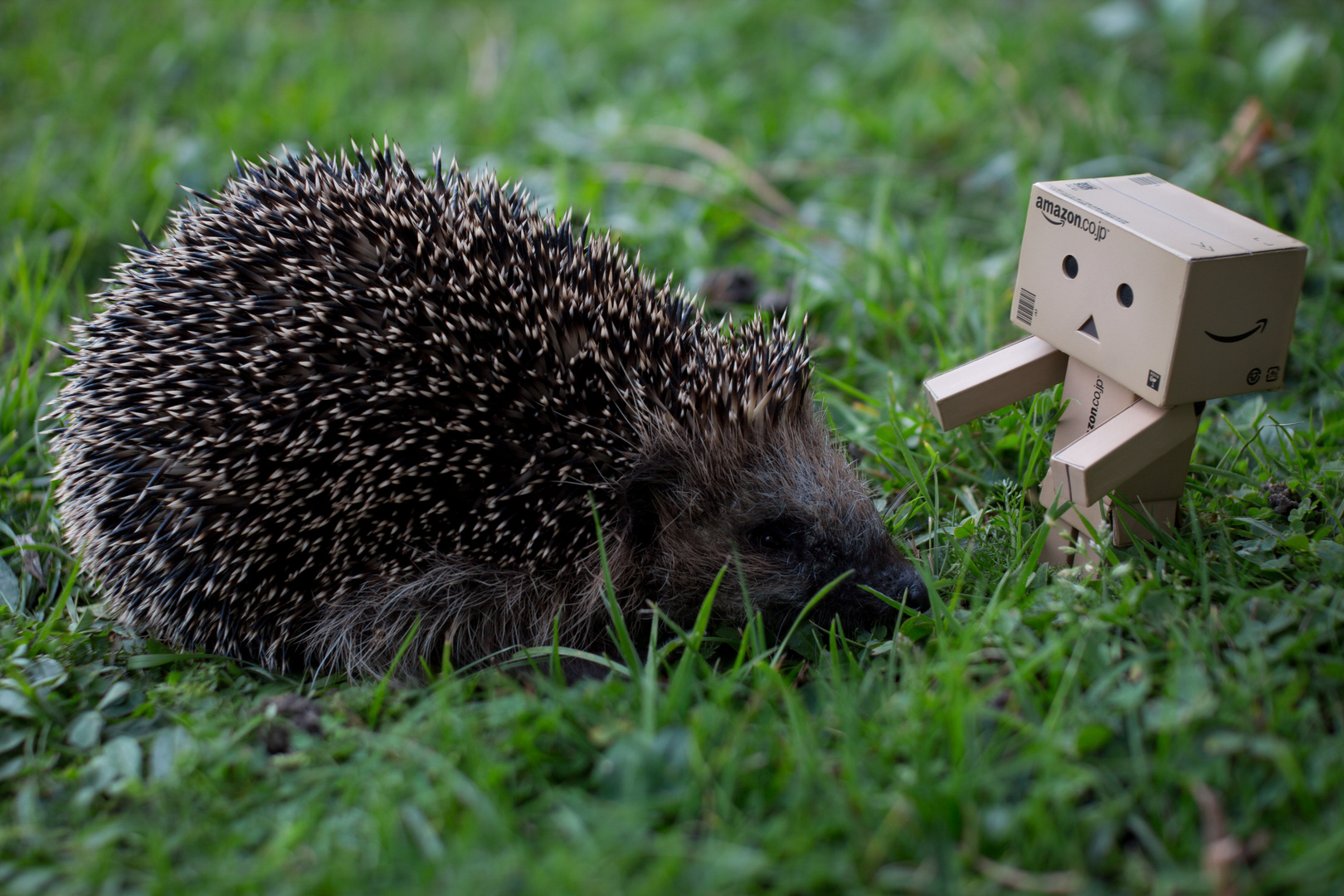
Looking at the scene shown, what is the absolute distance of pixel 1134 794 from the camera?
2299mm

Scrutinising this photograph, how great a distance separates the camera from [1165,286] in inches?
108

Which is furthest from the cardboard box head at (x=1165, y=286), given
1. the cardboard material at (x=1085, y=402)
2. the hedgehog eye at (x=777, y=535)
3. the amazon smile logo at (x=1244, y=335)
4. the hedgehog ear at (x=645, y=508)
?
the hedgehog ear at (x=645, y=508)

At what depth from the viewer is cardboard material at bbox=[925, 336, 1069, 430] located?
11.0ft

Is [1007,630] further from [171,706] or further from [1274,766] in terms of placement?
[171,706]

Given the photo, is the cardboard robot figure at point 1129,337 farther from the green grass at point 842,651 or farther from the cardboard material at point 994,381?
the green grass at point 842,651

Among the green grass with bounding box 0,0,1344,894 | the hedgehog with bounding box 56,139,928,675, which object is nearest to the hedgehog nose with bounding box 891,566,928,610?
the hedgehog with bounding box 56,139,928,675

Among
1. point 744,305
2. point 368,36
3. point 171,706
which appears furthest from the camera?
point 368,36

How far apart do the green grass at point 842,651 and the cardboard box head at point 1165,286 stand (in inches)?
20.7

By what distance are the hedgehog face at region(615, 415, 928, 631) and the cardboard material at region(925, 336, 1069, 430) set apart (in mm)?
455

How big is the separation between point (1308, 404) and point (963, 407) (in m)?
1.89

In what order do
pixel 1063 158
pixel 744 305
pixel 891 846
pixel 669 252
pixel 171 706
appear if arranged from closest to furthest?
pixel 891 846 < pixel 171 706 < pixel 744 305 < pixel 669 252 < pixel 1063 158

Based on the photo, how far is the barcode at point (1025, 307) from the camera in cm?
331

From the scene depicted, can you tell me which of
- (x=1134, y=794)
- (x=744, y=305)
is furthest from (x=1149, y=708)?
(x=744, y=305)

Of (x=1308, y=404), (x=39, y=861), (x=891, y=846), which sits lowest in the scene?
(x=39, y=861)
